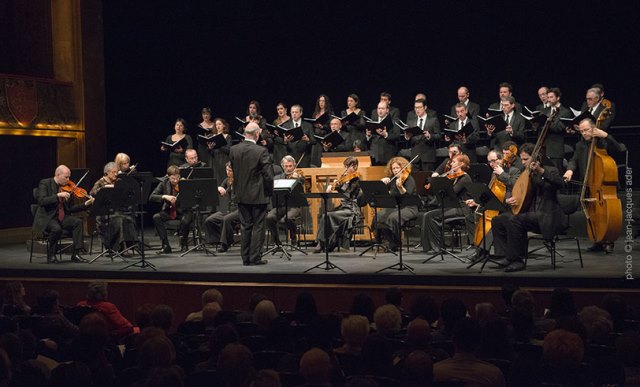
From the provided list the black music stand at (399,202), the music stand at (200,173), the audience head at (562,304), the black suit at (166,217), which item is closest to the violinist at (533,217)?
the black music stand at (399,202)

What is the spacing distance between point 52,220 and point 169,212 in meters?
1.58

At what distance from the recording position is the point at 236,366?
376cm

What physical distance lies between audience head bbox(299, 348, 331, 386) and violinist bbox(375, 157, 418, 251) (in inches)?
239

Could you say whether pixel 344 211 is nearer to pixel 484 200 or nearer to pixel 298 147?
pixel 298 147

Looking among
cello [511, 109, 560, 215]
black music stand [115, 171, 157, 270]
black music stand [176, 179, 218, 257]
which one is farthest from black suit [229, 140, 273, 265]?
cello [511, 109, 560, 215]

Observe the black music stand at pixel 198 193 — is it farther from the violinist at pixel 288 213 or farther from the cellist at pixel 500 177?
the cellist at pixel 500 177

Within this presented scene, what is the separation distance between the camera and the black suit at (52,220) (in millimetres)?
9734

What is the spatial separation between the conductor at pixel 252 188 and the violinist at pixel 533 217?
2620 mm

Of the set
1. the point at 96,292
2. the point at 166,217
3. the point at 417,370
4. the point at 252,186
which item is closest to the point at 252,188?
the point at 252,186

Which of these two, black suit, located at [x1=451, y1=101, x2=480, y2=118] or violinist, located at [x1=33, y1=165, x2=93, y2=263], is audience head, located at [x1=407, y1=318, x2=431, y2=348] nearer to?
violinist, located at [x1=33, y1=165, x2=93, y2=263]

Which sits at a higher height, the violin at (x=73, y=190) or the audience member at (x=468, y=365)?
the violin at (x=73, y=190)

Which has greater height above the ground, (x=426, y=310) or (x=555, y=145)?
(x=555, y=145)

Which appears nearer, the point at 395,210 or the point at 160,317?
the point at 160,317

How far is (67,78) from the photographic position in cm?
1423
